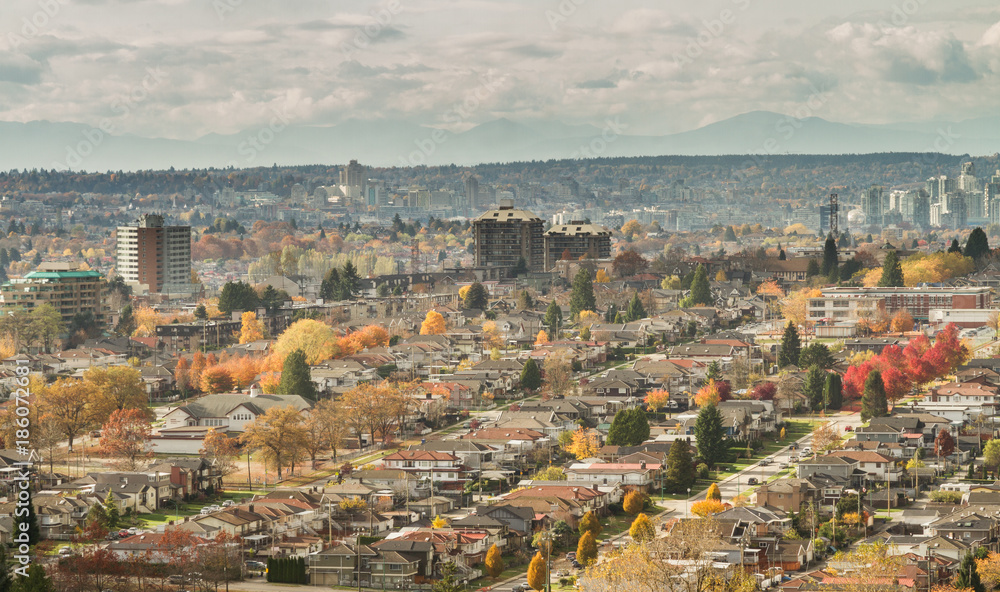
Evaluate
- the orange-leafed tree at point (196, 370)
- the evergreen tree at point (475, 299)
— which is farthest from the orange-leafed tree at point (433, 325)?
the orange-leafed tree at point (196, 370)

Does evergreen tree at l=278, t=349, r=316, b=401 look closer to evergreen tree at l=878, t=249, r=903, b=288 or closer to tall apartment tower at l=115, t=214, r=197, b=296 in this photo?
evergreen tree at l=878, t=249, r=903, b=288

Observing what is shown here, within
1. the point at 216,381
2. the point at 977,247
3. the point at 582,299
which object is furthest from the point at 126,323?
the point at 977,247

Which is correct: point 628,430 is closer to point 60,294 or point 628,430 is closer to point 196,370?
point 196,370

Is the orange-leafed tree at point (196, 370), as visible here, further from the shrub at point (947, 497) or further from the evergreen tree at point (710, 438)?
the shrub at point (947, 497)

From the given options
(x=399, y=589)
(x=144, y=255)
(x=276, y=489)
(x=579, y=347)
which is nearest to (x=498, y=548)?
(x=399, y=589)

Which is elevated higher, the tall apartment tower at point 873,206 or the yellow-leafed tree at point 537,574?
the tall apartment tower at point 873,206

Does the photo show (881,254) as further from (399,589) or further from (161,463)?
(399,589)
